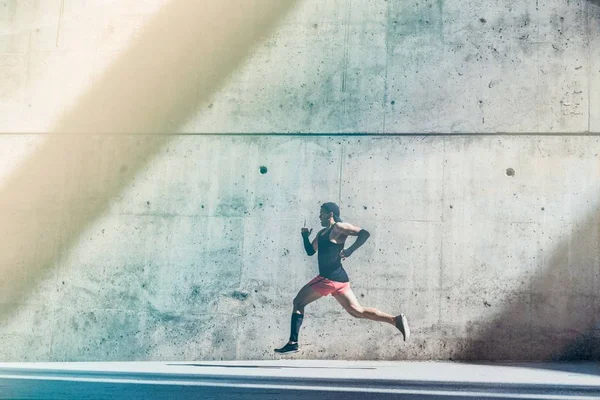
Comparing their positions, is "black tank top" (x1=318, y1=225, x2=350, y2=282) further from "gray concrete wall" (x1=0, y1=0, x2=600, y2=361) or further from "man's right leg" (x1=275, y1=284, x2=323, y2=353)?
"man's right leg" (x1=275, y1=284, x2=323, y2=353)

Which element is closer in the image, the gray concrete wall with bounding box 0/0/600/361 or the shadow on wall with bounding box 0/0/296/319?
the gray concrete wall with bounding box 0/0/600/361

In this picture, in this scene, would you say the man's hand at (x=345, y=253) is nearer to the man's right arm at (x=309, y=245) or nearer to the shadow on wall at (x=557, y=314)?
the man's right arm at (x=309, y=245)

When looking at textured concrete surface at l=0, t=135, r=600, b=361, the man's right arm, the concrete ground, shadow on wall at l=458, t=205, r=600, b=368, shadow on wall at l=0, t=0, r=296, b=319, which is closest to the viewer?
the concrete ground

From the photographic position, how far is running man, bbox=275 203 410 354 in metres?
7.48

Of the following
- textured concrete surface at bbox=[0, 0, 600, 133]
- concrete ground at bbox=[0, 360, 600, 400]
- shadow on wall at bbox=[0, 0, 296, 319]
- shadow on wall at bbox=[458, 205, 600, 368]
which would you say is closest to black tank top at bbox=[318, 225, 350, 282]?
concrete ground at bbox=[0, 360, 600, 400]

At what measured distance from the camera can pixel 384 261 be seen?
301 inches

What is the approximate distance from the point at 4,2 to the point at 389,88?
19.1 feet

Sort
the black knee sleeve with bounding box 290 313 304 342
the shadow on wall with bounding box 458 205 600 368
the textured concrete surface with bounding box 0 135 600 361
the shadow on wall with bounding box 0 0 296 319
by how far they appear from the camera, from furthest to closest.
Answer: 1. the shadow on wall with bounding box 0 0 296 319
2. the black knee sleeve with bounding box 290 313 304 342
3. the textured concrete surface with bounding box 0 135 600 361
4. the shadow on wall with bounding box 458 205 600 368

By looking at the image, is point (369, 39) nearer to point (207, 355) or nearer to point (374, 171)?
point (374, 171)

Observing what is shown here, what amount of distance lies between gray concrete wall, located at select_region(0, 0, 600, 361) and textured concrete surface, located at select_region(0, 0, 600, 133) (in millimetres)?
27

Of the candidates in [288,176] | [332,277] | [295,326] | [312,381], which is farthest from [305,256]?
[312,381]

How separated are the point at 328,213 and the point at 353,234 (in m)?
0.43

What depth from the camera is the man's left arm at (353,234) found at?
7672mm

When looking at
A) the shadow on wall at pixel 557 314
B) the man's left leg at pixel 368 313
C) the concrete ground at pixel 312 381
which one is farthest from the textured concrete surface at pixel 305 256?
the concrete ground at pixel 312 381
